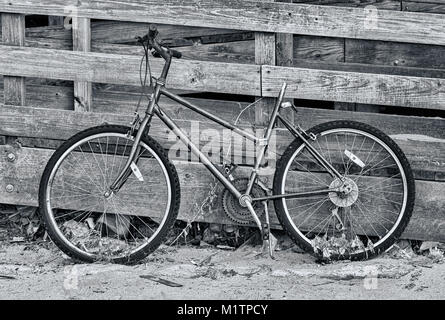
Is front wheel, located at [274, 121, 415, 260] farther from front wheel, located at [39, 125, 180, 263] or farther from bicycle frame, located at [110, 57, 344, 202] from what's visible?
front wheel, located at [39, 125, 180, 263]

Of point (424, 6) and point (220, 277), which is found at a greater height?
point (424, 6)

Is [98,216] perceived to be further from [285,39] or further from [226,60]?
[285,39]

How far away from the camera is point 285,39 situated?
6938 millimetres

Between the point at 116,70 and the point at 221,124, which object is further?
the point at 116,70

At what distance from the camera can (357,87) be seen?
680 centimetres

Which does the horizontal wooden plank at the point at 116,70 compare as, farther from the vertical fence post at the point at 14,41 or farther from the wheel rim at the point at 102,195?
the wheel rim at the point at 102,195

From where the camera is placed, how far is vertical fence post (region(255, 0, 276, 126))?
684 cm

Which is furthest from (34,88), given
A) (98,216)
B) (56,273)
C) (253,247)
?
(253,247)

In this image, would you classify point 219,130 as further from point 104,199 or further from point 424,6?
point 424,6

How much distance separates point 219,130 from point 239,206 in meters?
0.69

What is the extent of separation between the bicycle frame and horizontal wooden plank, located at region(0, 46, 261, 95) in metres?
0.40

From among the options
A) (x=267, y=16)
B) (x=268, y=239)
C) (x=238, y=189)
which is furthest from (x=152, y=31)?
(x=268, y=239)

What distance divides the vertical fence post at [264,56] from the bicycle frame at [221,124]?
265mm

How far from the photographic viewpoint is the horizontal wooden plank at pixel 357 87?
266 inches
